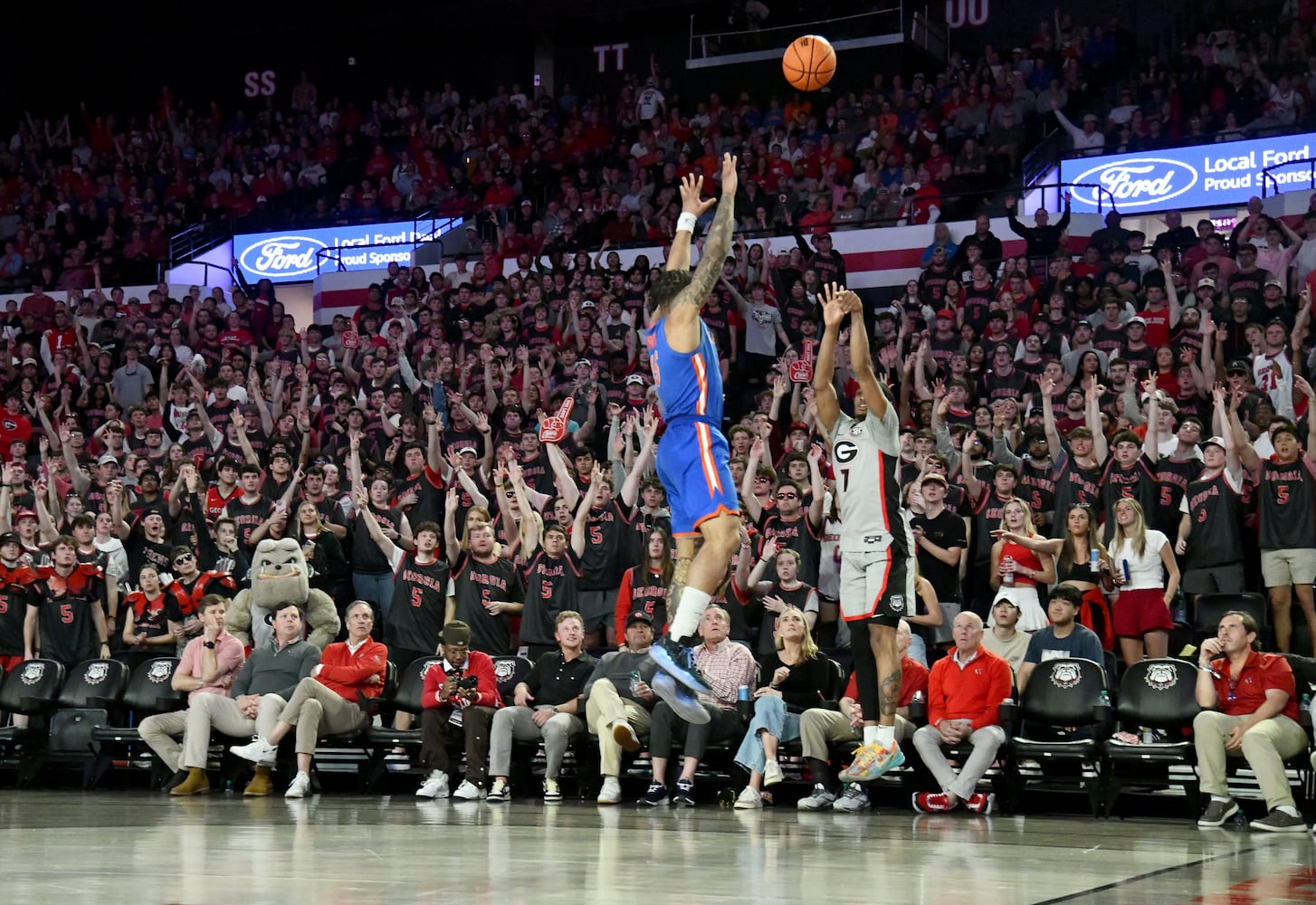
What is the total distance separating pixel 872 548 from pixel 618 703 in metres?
3.60

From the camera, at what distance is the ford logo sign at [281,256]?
2758cm

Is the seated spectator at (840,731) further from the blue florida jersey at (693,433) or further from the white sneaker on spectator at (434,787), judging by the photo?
the blue florida jersey at (693,433)

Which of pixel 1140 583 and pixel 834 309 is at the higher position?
pixel 834 309

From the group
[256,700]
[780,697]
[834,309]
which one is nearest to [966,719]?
[780,697]

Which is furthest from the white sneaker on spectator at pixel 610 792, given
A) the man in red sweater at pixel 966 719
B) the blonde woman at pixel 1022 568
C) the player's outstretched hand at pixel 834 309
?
the player's outstretched hand at pixel 834 309

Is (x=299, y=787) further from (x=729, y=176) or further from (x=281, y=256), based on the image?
(x=281, y=256)

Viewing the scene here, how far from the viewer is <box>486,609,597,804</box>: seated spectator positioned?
1236 cm

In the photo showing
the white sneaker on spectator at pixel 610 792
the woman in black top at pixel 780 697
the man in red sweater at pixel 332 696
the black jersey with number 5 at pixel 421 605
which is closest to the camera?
the woman in black top at pixel 780 697

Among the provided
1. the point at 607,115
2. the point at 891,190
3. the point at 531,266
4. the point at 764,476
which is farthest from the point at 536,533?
the point at 607,115

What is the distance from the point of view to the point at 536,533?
14148mm

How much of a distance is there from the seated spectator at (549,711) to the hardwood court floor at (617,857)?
0.86m

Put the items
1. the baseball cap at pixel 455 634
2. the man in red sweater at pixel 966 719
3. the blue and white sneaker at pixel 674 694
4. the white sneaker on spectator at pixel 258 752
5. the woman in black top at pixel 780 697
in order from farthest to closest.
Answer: the white sneaker on spectator at pixel 258 752 < the baseball cap at pixel 455 634 < the woman in black top at pixel 780 697 < the man in red sweater at pixel 966 719 < the blue and white sneaker at pixel 674 694

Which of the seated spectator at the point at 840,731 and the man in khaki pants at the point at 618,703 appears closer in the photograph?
the seated spectator at the point at 840,731

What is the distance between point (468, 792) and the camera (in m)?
12.2
